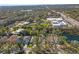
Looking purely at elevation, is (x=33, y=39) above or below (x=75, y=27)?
below

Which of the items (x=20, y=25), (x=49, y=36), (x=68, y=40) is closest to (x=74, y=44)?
(x=68, y=40)

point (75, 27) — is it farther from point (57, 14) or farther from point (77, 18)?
point (57, 14)

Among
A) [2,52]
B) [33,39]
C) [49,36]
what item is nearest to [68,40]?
[49,36]

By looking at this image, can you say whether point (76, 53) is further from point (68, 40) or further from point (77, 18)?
point (77, 18)

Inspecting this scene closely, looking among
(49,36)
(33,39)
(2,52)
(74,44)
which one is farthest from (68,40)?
(2,52)
